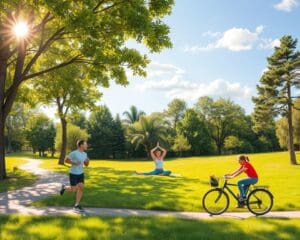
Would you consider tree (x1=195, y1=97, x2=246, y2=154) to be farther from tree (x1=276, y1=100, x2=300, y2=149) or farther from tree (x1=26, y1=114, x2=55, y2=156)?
tree (x1=26, y1=114, x2=55, y2=156)

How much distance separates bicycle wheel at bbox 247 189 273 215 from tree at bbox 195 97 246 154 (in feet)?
274

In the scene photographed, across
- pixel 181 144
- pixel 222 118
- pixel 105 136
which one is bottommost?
pixel 181 144

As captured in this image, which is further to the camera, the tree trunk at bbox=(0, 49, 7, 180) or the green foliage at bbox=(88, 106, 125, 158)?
the green foliage at bbox=(88, 106, 125, 158)

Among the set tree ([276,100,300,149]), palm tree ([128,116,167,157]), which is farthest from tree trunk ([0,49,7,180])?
palm tree ([128,116,167,157])

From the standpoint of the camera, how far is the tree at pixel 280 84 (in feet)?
131

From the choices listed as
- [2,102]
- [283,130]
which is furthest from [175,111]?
[2,102]

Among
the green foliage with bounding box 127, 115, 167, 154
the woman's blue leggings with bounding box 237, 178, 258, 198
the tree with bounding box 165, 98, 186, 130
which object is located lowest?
the woman's blue leggings with bounding box 237, 178, 258, 198

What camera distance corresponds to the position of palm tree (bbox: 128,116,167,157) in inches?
3145

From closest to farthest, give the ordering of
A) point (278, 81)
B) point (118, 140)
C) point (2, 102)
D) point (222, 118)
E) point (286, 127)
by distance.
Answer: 1. point (2, 102)
2. point (278, 81)
3. point (286, 127)
4. point (118, 140)
5. point (222, 118)

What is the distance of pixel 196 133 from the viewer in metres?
84.6

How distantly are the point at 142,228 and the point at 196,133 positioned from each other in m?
76.9

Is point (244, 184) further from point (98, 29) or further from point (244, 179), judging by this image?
point (98, 29)

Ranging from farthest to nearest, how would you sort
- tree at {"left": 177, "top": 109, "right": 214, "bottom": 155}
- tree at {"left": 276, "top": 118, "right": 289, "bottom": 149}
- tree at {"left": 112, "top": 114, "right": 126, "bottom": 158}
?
tree at {"left": 177, "top": 109, "right": 214, "bottom": 155} → tree at {"left": 112, "top": 114, "right": 126, "bottom": 158} → tree at {"left": 276, "top": 118, "right": 289, "bottom": 149}

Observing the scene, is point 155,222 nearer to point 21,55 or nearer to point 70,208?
point 70,208
